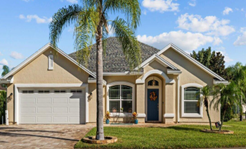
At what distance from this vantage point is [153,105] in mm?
16062

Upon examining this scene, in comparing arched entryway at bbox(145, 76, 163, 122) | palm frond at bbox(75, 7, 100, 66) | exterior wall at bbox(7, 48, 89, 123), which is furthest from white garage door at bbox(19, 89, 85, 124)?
palm frond at bbox(75, 7, 100, 66)

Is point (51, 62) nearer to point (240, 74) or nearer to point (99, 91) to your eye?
point (99, 91)

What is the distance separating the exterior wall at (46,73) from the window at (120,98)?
207cm

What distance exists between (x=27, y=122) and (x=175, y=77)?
10.2 metres

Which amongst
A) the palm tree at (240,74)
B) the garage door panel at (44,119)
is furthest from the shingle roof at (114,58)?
the palm tree at (240,74)

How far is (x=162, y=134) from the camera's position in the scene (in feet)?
37.1

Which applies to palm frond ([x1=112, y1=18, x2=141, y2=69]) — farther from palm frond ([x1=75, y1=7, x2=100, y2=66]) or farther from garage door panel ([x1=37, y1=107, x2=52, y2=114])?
garage door panel ([x1=37, y1=107, x2=52, y2=114])

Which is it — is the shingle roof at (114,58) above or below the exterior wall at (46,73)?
above

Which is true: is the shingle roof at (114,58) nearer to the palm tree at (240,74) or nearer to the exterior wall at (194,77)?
the exterior wall at (194,77)

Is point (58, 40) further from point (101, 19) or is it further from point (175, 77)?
point (175, 77)

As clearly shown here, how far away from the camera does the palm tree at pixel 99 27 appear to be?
885 centimetres

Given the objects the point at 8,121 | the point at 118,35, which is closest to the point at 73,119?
the point at 8,121

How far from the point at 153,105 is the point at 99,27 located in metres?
7.96

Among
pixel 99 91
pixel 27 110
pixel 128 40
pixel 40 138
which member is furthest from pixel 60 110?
pixel 128 40
